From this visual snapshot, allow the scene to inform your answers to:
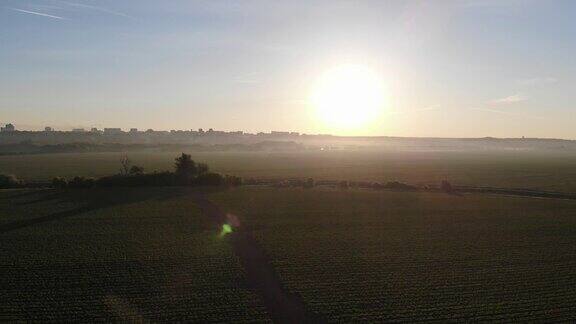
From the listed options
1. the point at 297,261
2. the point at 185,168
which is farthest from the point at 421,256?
the point at 185,168

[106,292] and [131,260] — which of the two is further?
[131,260]

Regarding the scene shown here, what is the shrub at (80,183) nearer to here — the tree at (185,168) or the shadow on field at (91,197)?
the shadow on field at (91,197)

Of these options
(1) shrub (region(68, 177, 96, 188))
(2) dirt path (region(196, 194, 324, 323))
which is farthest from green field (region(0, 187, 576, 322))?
(1) shrub (region(68, 177, 96, 188))

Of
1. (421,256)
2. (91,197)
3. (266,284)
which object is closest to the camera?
(266,284)

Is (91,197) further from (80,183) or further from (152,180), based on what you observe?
(152,180)

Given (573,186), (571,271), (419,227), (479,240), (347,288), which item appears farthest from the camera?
(573,186)

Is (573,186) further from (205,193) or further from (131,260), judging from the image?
(131,260)

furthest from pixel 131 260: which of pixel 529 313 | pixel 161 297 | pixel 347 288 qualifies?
pixel 529 313

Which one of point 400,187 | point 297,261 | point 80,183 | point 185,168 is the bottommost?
point 297,261
